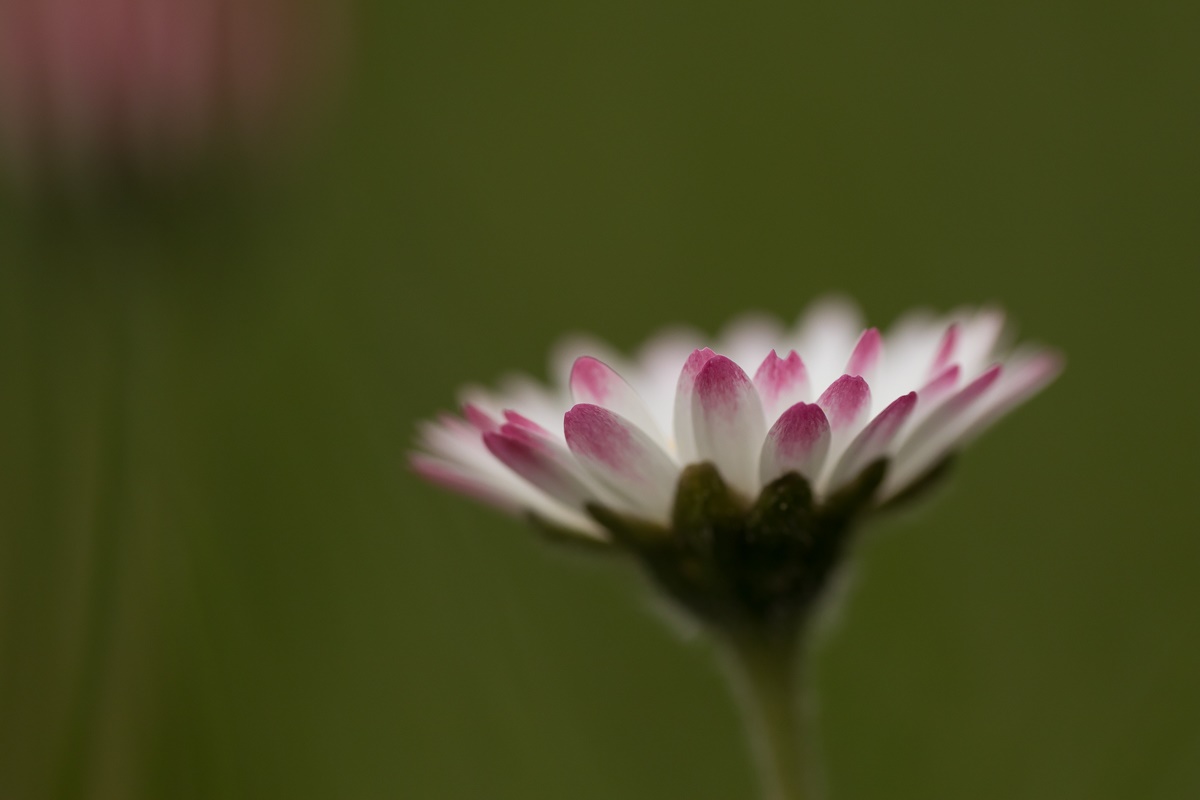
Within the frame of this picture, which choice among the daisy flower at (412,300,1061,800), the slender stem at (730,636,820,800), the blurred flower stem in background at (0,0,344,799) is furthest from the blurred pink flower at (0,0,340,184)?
the slender stem at (730,636,820,800)

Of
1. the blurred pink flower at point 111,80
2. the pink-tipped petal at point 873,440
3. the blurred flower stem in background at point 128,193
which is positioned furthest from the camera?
the blurred pink flower at point 111,80

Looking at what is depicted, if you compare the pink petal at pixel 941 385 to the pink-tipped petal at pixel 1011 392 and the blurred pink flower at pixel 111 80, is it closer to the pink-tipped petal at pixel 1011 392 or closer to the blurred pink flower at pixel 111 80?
the pink-tipped petal at pixel 1011 392

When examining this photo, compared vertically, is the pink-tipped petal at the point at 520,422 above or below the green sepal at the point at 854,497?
above

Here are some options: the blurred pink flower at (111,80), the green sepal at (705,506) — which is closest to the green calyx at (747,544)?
the green sepal at (705,506)

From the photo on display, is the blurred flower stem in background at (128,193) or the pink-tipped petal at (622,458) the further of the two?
the blurred flower stem in background at (128,193)

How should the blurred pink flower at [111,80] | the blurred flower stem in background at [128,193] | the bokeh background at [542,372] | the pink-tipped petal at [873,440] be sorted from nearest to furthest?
the pink-tipped petal at [873,440] → the bokeh background at [542,372] → the blurred flower stem in background at [128,193] → the blurred pink flower at [111,80]

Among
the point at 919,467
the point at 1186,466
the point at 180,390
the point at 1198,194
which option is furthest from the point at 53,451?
the point at 1198,194
